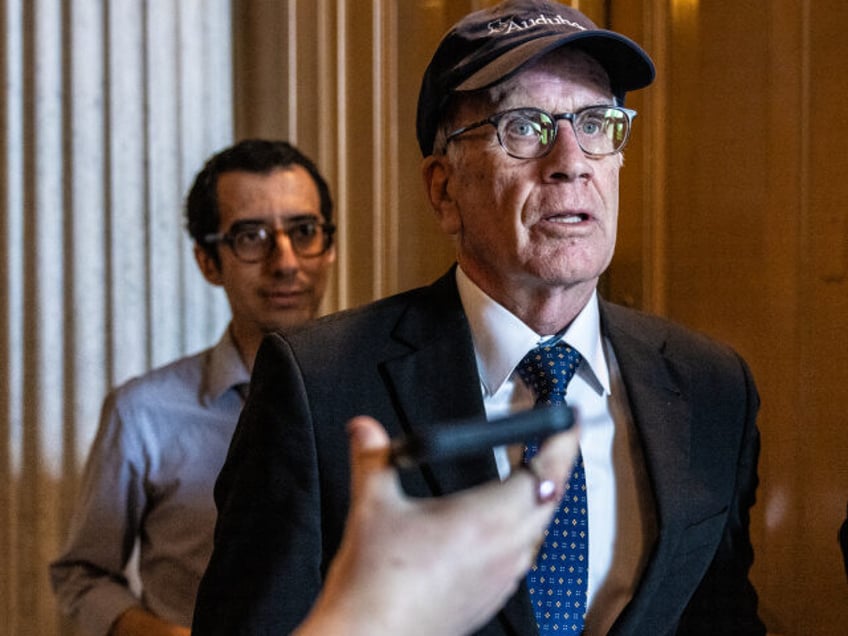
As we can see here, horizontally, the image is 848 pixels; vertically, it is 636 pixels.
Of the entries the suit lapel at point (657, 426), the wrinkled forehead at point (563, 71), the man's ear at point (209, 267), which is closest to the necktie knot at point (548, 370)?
the suit lapel at point (657, 426)

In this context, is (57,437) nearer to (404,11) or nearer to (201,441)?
(201,441)

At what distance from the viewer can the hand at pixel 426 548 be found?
2.40ft

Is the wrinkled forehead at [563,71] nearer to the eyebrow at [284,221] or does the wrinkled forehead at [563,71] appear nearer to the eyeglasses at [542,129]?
the eyeglasses at [542,129]

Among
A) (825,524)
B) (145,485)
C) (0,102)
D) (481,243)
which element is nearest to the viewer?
(481,243)

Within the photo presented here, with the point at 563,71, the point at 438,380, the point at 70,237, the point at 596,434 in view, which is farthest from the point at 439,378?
the point at 70,237

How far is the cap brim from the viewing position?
1448 millimetres

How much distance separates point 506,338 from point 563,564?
32 cm

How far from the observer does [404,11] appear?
2463mm

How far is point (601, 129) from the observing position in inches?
60.6

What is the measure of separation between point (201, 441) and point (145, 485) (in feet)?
0.46

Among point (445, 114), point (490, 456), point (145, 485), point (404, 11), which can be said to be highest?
point (404, 11)

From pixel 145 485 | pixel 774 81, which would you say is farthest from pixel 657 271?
pixel 145 485

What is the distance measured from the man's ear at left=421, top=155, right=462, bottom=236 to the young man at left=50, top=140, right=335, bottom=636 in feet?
2.12

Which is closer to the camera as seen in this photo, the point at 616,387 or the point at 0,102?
the point at 616,387
